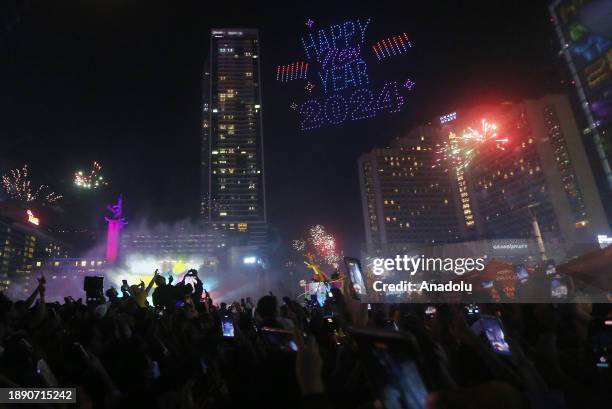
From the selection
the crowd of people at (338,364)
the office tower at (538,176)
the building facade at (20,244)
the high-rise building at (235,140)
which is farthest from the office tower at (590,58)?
the building facade at (20,244)

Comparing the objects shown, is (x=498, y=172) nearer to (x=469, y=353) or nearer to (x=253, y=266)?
(x=253, y=266)

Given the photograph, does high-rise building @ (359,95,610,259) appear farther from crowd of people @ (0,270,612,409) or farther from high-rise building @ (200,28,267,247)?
crowd of people @ (0,270,612,409)

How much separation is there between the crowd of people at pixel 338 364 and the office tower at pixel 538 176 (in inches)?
3346

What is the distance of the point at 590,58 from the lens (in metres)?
58.7

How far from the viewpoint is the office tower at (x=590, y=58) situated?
53.4 m

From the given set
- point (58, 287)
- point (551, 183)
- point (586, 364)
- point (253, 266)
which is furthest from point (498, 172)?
point (586, 364)

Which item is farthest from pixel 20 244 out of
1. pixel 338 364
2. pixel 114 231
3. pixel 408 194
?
pixel 338 364

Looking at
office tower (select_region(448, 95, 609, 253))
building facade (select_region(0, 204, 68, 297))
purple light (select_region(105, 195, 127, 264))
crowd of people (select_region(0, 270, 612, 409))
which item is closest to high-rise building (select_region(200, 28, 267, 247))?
building facade (select_region(0, 204, 68, 297))

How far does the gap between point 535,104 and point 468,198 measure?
47.7m

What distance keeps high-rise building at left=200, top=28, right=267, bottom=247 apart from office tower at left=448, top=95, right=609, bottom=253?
243 feet

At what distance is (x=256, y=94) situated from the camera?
140m

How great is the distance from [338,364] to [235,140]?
143963mm

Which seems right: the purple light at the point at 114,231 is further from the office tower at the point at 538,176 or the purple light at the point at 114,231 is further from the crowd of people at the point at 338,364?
the office tower at the point at 538,176

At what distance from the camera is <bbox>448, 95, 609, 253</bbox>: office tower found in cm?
9000
